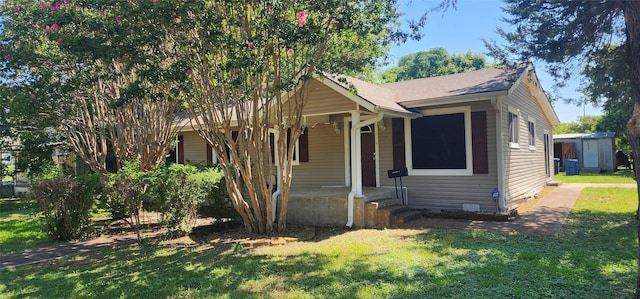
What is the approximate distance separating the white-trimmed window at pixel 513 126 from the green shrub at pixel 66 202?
956cm

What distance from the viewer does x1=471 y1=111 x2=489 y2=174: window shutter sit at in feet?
29.8

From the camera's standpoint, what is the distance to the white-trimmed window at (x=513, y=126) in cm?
1011

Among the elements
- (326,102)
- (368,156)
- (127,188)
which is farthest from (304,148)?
(127,188)

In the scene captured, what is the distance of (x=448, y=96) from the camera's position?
8961mm

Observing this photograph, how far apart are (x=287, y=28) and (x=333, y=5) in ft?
2.89

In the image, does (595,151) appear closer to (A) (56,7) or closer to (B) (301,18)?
(B) (301,18)

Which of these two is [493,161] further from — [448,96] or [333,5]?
[333,5]

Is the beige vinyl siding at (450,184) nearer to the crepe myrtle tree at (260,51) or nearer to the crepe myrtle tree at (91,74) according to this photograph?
the crepe myrtle tree at (260,51)

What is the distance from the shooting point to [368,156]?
426 inches

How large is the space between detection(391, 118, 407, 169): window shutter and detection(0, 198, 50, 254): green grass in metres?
7.84

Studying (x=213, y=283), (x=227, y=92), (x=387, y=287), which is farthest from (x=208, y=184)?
(x=387, y=287)

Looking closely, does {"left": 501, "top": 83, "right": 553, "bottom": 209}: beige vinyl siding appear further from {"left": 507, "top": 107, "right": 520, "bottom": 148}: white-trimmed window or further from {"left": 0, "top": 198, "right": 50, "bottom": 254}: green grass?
{"left": 0, "top": 198, "right": 50, "bottom": 254}: green grass

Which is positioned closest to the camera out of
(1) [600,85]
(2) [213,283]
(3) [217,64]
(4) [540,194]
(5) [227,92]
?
(2) [213,283]

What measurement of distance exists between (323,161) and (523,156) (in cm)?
578
